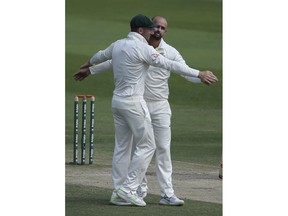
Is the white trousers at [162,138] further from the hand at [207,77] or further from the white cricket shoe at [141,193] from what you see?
the hand at [207,77]

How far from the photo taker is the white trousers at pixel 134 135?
42.0 ft

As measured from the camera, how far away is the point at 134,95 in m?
12.8

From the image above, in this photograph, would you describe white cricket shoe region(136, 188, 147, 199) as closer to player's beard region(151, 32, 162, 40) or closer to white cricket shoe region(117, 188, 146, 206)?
white cricket shoe region(117, 188, 146, 206)

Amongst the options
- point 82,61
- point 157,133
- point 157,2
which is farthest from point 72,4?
point 157,133

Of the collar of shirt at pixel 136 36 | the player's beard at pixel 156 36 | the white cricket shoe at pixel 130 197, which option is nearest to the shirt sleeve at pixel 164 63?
the collar of shirt at pixel 136 36

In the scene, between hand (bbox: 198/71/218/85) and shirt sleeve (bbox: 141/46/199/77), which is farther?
shirt sleeve (bbox: 141/46/199/77)

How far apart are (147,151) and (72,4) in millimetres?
28506

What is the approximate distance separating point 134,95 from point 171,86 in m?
15.7

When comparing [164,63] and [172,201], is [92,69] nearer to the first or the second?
[164,63]

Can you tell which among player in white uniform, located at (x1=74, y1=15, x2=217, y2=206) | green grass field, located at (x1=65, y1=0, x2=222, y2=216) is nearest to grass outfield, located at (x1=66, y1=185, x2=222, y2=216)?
green grass field, located at (x1=65, y1=0, x2=222, y2=216)

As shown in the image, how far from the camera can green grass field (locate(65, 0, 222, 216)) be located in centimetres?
1331

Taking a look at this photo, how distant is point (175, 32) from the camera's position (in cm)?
3709

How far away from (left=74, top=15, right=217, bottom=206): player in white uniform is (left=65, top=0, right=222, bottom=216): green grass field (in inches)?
13.1
